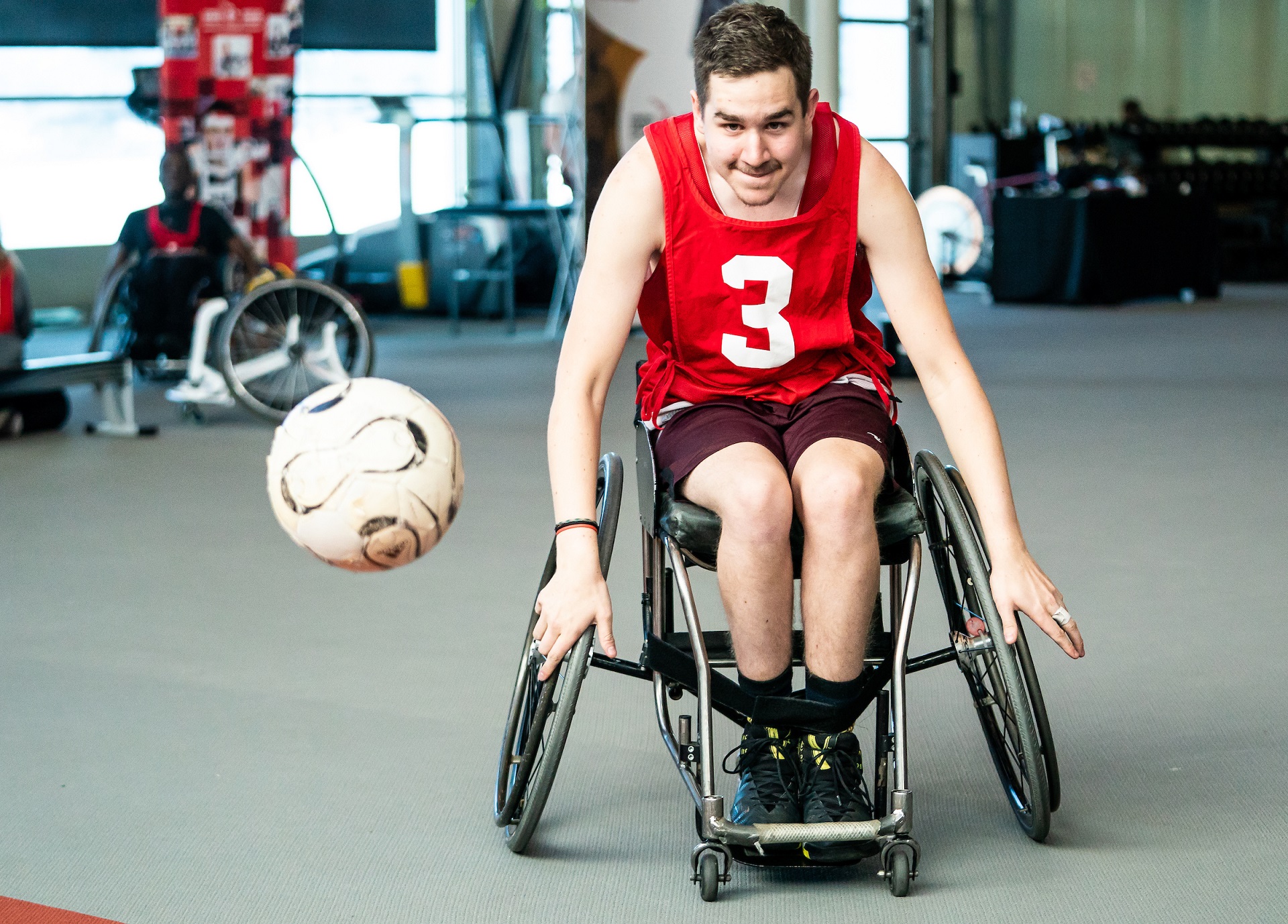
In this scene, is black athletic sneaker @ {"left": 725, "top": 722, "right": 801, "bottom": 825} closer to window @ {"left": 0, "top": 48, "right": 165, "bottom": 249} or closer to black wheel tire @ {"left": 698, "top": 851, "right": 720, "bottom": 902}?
black wheel tire @ {"left": 698, "top": 851, "right": 720, "bottom": 902}

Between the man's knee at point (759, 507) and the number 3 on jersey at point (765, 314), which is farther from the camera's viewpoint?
the number 3 on jersey at point (765, 314)

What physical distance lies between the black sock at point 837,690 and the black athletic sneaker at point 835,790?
46mm

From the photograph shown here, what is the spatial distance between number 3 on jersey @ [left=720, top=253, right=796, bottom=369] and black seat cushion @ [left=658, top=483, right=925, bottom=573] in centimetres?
21

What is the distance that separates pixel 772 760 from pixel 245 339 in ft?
12.4

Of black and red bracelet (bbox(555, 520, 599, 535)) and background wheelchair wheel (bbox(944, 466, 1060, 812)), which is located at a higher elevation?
black and red bracelet (bbox(555, 520, 599, 535))

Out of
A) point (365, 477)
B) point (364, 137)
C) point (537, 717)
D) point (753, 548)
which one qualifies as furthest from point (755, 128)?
point (364, 137)

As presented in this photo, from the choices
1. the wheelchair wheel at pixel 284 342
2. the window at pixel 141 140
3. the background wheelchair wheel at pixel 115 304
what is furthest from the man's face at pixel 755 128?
the window at pixel 141 140

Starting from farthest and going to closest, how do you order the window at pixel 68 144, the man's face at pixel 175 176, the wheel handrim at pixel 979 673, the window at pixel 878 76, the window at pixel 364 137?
the window at pixel 878 76 < the window at pixel 364 137 < the window at pixel 68 144 < the man's face at pixel 175 176 < the wheel handrim at pixel 979 673

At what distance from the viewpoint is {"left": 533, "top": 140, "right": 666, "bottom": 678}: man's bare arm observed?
1623 mm

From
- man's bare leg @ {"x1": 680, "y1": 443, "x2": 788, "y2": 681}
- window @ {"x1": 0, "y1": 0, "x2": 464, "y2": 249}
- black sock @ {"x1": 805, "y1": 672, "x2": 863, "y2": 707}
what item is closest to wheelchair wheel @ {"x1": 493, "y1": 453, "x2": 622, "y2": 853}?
man's bare leg @ {"x1": 680, "y1": 443, "x2": 788, "y2": 681}

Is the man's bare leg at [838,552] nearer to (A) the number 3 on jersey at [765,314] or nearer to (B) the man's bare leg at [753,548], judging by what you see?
(B) the man's bare leg at [753,548]

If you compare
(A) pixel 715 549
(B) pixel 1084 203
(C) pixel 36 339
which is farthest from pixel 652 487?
(B) pixel 1084 203

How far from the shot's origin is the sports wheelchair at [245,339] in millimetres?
5008

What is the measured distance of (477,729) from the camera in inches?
86.4
